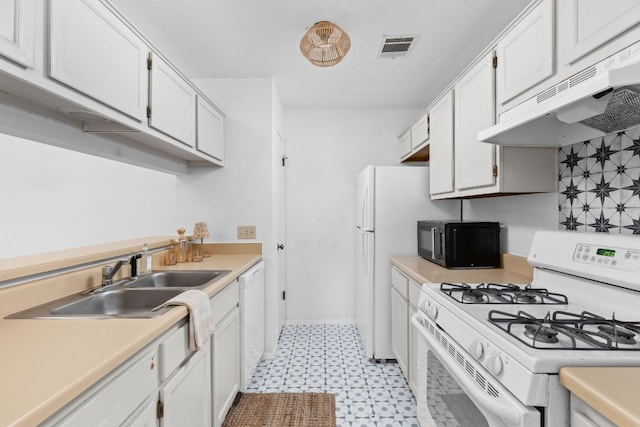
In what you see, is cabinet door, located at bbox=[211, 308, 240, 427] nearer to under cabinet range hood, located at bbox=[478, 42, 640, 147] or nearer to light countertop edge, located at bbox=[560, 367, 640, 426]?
light countertop edge, located at bbox=[560, 367, 640, 426]

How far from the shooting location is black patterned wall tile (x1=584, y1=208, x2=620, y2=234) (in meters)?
1.41

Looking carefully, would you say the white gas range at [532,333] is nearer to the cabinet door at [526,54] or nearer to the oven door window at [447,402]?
the oven door window at [447,402]

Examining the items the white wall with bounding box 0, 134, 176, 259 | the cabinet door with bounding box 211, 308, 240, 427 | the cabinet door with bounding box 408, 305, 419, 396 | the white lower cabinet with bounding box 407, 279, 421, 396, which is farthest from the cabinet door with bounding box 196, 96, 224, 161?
the cabinet door with bounding box 408, 305, 419, 396

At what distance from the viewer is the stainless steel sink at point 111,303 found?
1.25 metres

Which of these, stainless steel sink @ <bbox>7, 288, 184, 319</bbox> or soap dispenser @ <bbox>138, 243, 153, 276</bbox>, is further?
soap dispenser @ <bbox>138, 243, 153, 276</bbox>

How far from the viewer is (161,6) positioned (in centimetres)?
182

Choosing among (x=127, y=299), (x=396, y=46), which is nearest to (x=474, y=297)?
(x=127, y=299)

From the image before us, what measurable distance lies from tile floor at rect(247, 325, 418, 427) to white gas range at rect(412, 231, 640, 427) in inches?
18.6

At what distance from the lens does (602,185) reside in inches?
58.0

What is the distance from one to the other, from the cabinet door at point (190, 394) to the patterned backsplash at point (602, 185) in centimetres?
190

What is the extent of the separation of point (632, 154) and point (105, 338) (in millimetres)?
2042

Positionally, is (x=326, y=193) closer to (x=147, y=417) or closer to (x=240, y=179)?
(x=240, y=179)

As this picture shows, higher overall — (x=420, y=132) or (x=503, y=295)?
(x=420, y=132)

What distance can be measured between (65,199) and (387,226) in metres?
2.20
